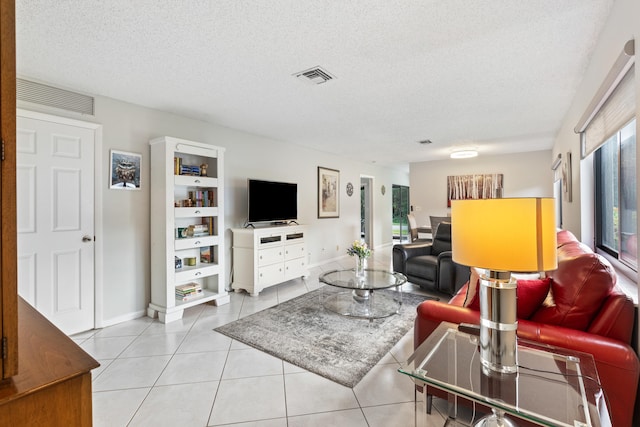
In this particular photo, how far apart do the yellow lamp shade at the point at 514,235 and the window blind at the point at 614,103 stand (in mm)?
958

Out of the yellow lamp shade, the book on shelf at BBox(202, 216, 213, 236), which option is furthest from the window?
the book on shelf at BBox(202, 216, 213, 236)

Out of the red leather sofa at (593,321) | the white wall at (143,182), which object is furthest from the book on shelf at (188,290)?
the red leather sofa at (593,321)

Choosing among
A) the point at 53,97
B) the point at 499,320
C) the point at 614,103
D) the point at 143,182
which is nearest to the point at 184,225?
the point at 143,182

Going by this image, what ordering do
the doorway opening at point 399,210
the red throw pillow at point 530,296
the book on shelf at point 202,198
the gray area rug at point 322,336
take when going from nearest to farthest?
the red throw pillow at point 530,296, the gray area rug at point 322,336, the book on shelf at point 202,198, the doorway opening at point 399,210

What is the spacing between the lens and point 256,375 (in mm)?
2133

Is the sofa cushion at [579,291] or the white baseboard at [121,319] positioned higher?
the sofa cushion at [579,291]

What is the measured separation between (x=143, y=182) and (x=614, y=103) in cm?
403

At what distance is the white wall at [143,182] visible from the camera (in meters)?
3.01

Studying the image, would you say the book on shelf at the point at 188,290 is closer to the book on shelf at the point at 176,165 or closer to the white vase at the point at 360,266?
the book on shelf at the point at 176,165

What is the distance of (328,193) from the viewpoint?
6.12 m

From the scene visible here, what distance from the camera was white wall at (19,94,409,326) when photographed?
3.01 m

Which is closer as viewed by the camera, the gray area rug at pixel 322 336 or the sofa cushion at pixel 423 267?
the gray area rug at pixel 322 336

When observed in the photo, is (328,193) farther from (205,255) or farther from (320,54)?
(320,54)

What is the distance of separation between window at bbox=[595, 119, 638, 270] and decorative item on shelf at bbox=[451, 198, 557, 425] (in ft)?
3.42
